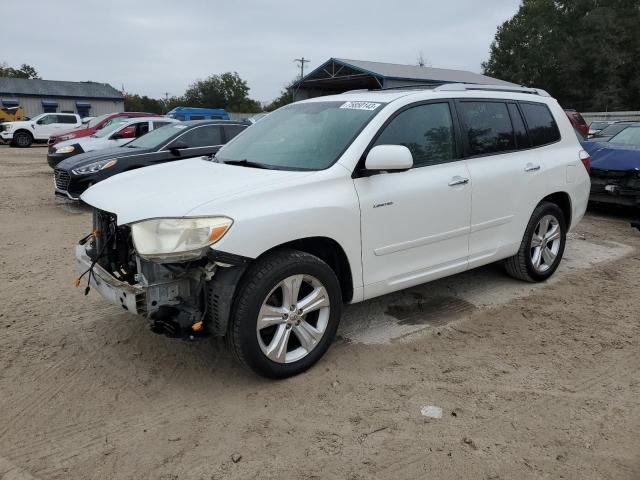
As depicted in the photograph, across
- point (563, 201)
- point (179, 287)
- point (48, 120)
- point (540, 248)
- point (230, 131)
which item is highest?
point (48, 120)

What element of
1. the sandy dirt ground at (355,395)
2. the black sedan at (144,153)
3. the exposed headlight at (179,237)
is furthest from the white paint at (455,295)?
the black sedan at (144,153)

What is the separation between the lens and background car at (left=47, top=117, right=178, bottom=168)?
1119 cm

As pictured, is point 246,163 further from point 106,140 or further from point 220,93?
point 220,93

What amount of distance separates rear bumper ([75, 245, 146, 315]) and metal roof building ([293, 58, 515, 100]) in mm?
21955

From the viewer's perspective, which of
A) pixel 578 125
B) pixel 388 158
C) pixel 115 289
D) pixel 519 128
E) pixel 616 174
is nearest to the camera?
pixel 115 289

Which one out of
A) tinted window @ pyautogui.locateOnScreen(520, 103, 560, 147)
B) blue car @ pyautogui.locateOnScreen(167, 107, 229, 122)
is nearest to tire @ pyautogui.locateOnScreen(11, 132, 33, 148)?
blue car @ pyautogui.locateOnScreen(167, 107, 229, 122)

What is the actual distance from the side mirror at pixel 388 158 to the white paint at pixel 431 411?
1.51 meters

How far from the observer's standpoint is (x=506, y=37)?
55.6m

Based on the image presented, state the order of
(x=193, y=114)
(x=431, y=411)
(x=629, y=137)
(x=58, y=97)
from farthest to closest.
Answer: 1. (x=58, y=97)
2. (x=193, y=114)
3. (x=629, y=137)
4. (x=431, y=411)

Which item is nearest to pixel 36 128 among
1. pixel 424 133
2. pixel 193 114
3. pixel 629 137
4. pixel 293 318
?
pixel 193 114

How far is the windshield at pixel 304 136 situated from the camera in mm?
3660

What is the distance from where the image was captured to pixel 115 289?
124 inches

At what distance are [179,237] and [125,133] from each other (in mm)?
10230

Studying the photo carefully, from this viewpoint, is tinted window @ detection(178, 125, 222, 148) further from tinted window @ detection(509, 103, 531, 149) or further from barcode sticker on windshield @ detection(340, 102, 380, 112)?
tinted window @ detection(509, 103, 531, 149)
